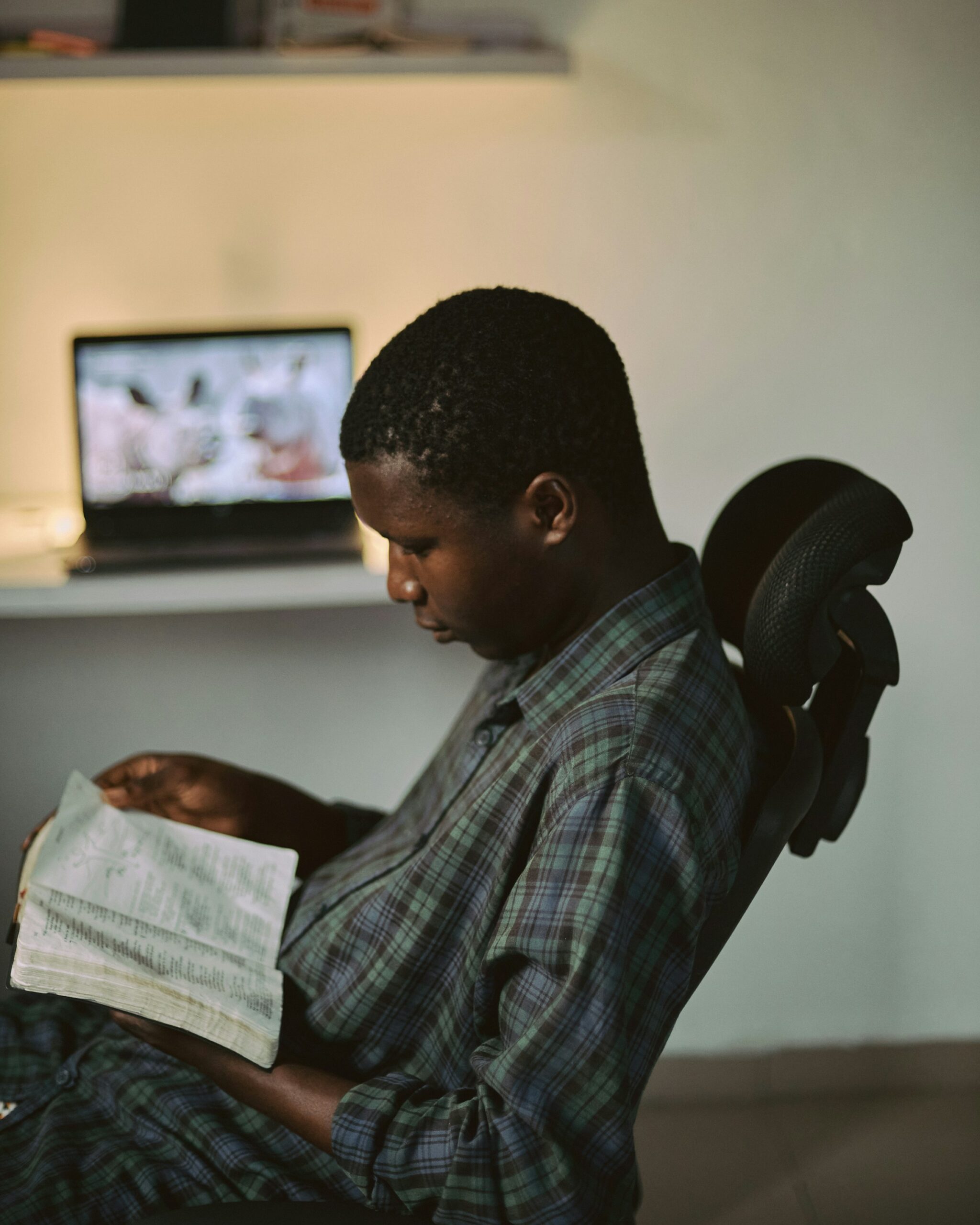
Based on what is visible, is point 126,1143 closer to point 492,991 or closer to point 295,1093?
point 295,1093

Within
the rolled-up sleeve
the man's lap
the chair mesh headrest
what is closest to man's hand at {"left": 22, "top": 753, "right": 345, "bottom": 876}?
the man's lap

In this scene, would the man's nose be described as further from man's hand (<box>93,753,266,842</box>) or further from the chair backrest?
man's hand (<box>93,753,266,842</box>)

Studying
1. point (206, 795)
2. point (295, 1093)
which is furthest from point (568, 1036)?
point (206, 795)

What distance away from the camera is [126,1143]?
3.06 ft

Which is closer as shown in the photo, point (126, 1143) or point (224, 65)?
point (126, 1143)

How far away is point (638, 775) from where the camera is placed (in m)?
0.74

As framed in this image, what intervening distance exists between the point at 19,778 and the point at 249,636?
0.50m

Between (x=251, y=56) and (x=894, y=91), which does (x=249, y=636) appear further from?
(x=894, y=91)

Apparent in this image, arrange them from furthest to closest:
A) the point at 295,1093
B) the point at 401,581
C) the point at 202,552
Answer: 1. the point at 202,552
2. the point at 401,581
3. the point at 295,1093

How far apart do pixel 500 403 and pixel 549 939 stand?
395 millimetres

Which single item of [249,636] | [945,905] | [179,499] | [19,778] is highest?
[179,499]

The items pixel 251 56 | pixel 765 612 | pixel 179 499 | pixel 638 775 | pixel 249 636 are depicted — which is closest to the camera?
pixel 638 775

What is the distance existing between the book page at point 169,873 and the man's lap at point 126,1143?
15cm

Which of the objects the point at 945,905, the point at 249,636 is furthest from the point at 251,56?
the point at 945,905
